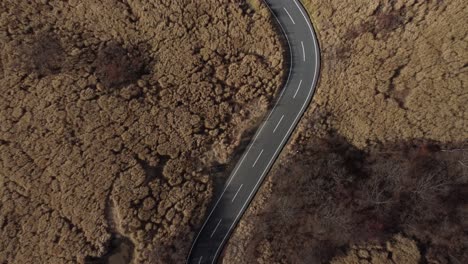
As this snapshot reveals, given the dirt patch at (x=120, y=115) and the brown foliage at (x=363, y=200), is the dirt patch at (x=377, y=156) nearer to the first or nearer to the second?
the brown foliage at (x=363, y=200)

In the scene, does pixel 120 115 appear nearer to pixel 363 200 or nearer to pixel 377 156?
pixel 363 200

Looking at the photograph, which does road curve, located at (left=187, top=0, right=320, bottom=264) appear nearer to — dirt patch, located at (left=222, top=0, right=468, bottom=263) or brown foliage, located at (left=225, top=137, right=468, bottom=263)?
dirt patch, located at (left=222, top=0, right=468, bottom=263)

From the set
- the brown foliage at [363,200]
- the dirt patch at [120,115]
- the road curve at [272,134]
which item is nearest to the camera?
the brown foliage at [363,200]

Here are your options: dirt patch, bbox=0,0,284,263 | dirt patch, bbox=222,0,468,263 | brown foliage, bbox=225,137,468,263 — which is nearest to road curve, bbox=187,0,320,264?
dirt patch, bbox=222,0,468,263

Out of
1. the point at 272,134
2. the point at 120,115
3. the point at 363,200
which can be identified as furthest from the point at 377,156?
the point at 120,115

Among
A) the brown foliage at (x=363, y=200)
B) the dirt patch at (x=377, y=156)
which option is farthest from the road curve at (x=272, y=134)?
the brown foliage at (x=363, y=200)
